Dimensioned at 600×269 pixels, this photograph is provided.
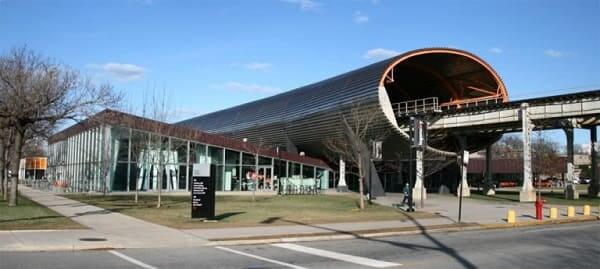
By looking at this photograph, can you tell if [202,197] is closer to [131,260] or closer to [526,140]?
[131,260]

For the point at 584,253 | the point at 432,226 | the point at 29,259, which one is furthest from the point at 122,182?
the point at 584,253

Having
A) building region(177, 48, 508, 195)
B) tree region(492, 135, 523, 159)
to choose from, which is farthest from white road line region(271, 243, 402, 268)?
tree region(492, 135, 523, 159)

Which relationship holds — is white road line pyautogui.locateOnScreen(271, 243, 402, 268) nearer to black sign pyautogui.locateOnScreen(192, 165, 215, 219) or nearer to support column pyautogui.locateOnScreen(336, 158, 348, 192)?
black sign pyautogui.locateOnScreen(192, 165, 215, 219)

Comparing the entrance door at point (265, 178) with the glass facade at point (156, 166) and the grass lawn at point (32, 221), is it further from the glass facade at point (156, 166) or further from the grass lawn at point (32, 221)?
the grass lawn at point (32, 221)

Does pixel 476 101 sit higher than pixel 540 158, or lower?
higher

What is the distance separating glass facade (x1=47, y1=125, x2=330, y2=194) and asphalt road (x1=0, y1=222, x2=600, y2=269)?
71.4 ft

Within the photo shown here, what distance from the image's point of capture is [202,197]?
20.6 m

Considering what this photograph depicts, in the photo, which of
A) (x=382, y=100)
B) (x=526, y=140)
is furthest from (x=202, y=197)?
(x=526, y=140)

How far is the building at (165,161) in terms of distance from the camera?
134ft

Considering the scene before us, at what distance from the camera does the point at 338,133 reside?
55688 mm

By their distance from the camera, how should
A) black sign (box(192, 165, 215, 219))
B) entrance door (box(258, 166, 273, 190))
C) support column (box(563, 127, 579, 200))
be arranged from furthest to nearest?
1. entrance door (box(258, 166, 273, 190))
2. support column (box(563, 127, 579, 200))
3. black sign (box(192, 165, 215, 219))

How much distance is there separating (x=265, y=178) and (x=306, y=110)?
10.7 meters

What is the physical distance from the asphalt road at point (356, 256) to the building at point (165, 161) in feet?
70.3

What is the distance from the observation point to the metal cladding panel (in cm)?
5241
